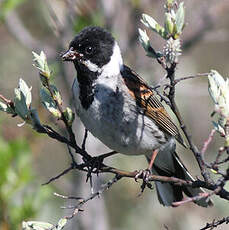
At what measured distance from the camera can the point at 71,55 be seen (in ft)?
9.97

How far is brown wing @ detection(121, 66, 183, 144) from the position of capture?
127 inches

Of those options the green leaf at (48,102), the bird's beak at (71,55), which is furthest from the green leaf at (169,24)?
the bird's beak at (71,55)

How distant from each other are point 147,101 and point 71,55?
1.52 feet

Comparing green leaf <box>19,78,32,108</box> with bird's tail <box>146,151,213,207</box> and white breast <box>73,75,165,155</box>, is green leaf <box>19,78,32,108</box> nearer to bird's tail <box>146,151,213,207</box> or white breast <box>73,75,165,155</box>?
white breast <box>73,75,165,155</box>

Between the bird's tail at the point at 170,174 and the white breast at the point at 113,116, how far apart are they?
381 mm

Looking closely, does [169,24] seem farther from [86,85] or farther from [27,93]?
Result: [86,85]

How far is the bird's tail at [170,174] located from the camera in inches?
138

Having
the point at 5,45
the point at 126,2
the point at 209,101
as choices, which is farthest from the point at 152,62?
the point at 5,45

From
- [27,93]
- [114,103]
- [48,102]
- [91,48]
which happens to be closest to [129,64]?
[91,48]

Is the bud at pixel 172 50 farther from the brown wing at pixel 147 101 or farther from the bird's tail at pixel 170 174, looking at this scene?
the bird's tail at pixel 170 174

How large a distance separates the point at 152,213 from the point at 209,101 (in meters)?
1.35

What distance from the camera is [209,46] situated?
7.04 meters

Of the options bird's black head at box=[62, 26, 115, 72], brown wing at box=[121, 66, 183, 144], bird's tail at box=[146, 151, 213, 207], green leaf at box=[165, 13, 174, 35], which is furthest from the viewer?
bird's tail at box=[146, 151, 213, 207]

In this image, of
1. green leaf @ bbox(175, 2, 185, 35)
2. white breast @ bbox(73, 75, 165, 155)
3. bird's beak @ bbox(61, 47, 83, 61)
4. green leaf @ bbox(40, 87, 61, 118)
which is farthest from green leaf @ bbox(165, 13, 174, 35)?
white breast @ bbox(73, 75, 165, 155)
